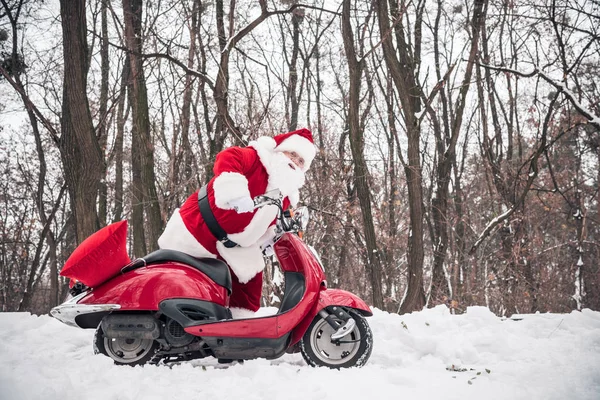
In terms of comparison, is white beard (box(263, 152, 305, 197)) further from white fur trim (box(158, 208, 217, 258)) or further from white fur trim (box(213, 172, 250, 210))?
white fur trim (box(158, 208, 217, 258))

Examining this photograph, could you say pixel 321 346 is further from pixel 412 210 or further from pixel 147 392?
pixel 412 210

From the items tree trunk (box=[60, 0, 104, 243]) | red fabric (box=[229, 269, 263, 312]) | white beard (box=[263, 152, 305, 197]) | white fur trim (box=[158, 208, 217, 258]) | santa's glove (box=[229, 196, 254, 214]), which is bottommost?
red fabric (box=[229, 269, 263, 312])

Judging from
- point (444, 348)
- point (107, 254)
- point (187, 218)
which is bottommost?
point (444, 348)

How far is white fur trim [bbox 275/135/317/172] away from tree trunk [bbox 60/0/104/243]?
126 inches

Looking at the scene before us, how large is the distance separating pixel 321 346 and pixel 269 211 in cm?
104

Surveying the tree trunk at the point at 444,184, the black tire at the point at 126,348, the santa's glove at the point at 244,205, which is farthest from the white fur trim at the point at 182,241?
the tree trunk at the point at 444,184

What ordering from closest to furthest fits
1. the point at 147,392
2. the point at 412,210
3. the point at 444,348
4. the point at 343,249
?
1. the point at 147,392
2. the point at 444,348
3. the point at 412,210
4. the point at 343,249

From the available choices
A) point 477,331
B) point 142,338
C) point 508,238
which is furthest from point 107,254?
point 508,238

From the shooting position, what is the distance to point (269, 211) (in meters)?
3.68

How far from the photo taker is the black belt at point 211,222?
11.8 feet

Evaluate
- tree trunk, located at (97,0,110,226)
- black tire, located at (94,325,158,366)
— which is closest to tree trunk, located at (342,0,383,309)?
black tire, located at (94,325,158,366)

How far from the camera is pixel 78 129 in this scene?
235 inches

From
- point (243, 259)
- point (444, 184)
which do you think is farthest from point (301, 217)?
point (444, 184)

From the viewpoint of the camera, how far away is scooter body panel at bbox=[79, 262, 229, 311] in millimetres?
3119
